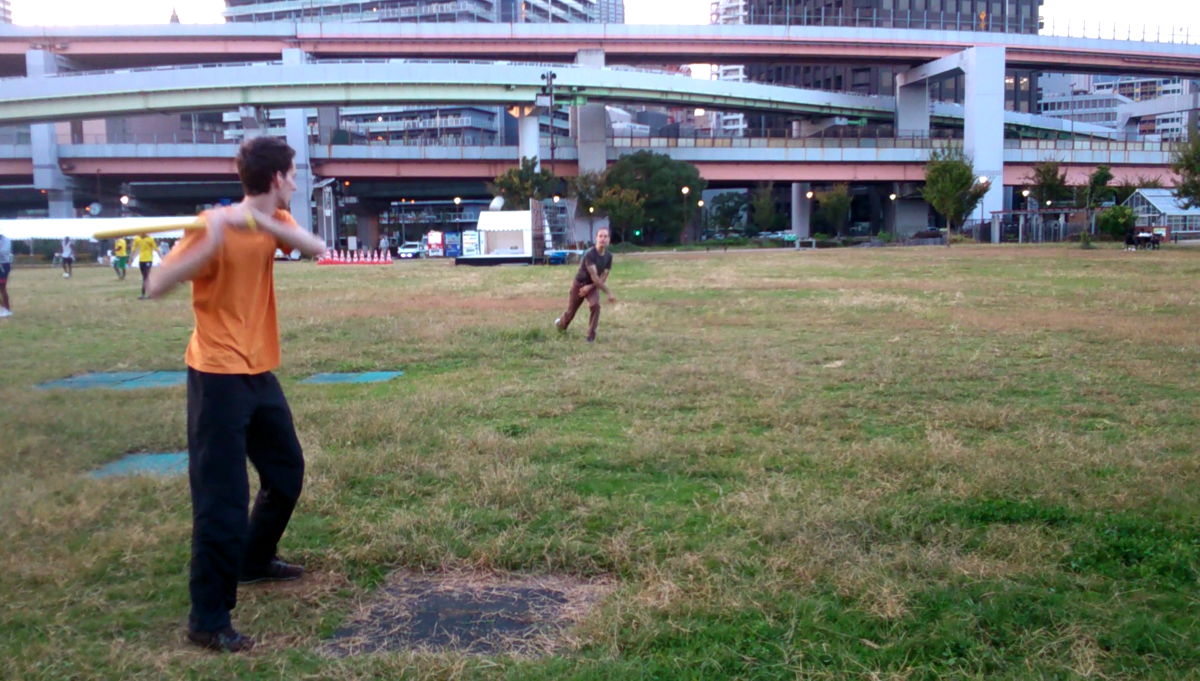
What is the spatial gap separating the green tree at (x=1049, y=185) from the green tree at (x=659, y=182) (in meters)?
24.2

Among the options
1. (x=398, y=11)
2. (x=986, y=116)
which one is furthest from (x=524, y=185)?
(x=398, y=11)

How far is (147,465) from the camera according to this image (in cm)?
700

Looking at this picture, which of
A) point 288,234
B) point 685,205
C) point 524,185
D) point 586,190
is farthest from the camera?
point 685,205

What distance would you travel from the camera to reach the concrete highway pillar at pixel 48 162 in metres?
63.9

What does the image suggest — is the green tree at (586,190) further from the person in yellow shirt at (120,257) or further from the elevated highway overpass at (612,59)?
the person in yellow shirt at (120,257)

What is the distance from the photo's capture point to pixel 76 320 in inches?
719

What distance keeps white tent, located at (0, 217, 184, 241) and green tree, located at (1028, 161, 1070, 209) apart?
7079 cm

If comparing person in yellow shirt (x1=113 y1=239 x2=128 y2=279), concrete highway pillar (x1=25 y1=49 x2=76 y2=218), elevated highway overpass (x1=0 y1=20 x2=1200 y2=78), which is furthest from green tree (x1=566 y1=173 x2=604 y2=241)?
person in yellow shirt (x1=113 y1=239 x2=128 y2=279)

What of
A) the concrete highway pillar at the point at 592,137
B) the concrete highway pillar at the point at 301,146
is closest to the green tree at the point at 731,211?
the concrete highway pillar at the point at 592,137

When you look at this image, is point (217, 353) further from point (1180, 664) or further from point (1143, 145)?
point (1143, 145)

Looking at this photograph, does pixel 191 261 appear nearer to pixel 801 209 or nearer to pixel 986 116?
pixel 986 116

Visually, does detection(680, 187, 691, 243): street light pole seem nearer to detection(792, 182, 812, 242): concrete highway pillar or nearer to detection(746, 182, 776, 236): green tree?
detection(746, 182, 776, 236): green tree

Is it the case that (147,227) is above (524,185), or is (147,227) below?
below

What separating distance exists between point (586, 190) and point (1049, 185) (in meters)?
32.4
